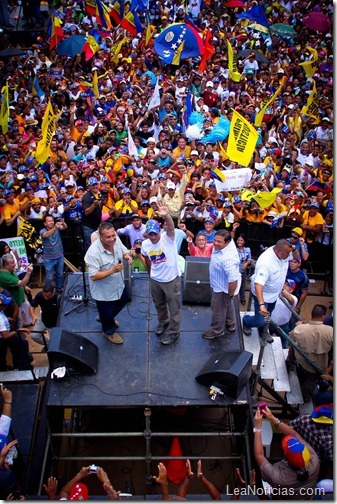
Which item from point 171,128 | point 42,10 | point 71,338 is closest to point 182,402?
point 71,338

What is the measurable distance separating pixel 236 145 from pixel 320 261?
2.81m

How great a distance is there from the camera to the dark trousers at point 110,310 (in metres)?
6.73

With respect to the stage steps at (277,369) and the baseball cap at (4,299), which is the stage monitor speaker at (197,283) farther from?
the baseball cap at (4,299)

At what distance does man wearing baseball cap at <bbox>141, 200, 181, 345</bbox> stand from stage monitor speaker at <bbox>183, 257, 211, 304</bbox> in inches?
30.5

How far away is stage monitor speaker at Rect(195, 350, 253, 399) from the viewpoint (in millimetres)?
6141

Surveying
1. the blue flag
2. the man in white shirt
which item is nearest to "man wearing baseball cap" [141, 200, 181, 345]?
A: the man in white shirt

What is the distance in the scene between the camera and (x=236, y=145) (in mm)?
10672

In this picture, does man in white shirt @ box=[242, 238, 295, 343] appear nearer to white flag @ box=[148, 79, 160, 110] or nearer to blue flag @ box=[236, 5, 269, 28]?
white flag @ box=[148, 79, 160, 110]

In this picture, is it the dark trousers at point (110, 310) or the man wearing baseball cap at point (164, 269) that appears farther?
the dark trousers at point (110, 310)

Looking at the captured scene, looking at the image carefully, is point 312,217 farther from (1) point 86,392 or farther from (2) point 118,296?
(1) point 86,392

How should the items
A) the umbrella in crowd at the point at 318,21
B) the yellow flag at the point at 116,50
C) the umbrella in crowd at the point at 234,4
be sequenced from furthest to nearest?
the umbrella in crowd at the point at 234,4 < the umbrella in crowd at the point at 318,21 < the yellow flag at the point at 116,50

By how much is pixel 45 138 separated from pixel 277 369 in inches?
261

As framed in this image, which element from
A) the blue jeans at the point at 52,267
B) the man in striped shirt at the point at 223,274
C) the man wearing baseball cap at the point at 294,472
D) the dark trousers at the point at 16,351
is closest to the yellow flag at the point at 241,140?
the blue jeans at the point at 52,267

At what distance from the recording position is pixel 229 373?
610cm
